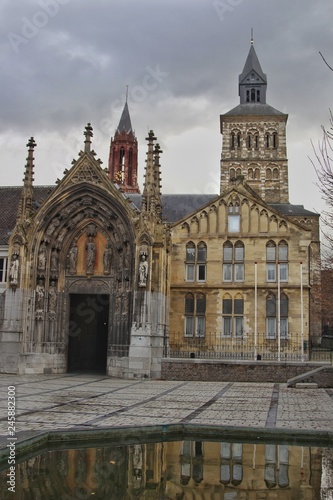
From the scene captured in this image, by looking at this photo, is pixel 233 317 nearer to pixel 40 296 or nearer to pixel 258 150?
→ pixel 40 296

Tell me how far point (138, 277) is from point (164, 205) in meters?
19.4

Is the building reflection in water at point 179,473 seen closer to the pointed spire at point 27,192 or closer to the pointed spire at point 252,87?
the pointed spire at point 27,192

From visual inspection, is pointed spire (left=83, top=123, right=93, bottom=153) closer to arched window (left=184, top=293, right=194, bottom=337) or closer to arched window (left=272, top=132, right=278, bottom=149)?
arched window (left=184, top=293, right=194, bottom=337)

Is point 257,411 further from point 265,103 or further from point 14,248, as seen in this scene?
point 265,103

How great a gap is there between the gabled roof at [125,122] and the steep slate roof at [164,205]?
1650 inches

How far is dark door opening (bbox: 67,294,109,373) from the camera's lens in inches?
1314

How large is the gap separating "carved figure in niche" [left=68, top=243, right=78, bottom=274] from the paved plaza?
7.05 m

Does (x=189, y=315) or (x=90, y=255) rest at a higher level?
(x=90, y=255)

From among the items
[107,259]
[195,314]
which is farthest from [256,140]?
[107,259]

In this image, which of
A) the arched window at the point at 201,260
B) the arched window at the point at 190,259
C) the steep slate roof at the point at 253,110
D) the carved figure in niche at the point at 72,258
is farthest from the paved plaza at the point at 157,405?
the steep slate roof at the point at 253,110

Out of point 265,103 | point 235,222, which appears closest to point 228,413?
point 235,222

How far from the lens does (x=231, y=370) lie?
27734 millimetres

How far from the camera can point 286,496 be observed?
798 cm

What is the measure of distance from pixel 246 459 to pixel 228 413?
5377 millimetres
